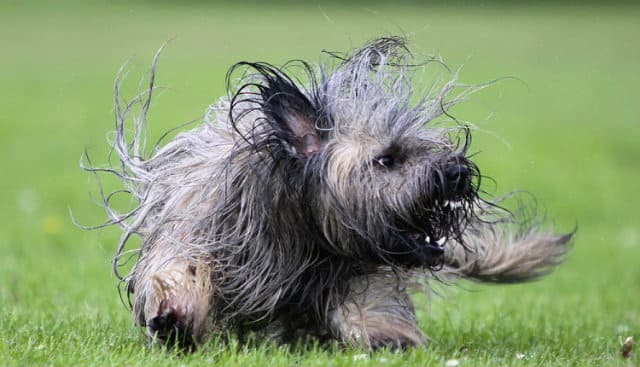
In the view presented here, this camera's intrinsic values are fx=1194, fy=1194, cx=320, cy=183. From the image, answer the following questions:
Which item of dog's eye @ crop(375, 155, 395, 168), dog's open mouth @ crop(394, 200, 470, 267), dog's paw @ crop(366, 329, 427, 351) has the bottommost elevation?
dog's paw @ crop(366, 329, 427, 351)

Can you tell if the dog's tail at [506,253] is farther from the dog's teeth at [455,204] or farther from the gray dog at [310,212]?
the dog's teeth at [455,204]

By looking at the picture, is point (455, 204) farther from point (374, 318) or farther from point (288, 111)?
point (288, 111)

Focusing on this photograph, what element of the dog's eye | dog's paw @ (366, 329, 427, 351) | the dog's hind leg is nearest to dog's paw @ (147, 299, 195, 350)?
the dog's hind leg

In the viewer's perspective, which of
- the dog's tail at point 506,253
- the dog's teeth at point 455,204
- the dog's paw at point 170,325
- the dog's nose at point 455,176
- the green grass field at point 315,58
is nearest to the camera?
the dog's paw at point 170,325

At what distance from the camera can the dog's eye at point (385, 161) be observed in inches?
204

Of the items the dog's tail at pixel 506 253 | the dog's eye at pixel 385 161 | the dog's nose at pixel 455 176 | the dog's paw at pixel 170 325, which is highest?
the dog's eye at pixel 385 161

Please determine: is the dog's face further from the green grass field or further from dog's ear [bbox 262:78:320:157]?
the green grass field

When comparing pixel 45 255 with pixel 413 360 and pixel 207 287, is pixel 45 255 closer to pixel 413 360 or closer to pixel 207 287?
pixel 207 287

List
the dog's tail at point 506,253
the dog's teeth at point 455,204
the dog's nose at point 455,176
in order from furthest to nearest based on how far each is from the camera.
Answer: the dog's tail at point 506,253 → the dog's teeth at point 455,204 → the dog's nose at point 455,176

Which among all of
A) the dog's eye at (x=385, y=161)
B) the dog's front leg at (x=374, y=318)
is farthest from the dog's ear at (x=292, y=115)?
the dog's front leg at (x=374, y=318)

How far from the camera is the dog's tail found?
6.38m

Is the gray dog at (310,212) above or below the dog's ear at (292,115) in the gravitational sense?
below

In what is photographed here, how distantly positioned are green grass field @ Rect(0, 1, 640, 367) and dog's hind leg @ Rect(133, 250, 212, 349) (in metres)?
0.10

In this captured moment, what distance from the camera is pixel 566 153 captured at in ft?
59.5
